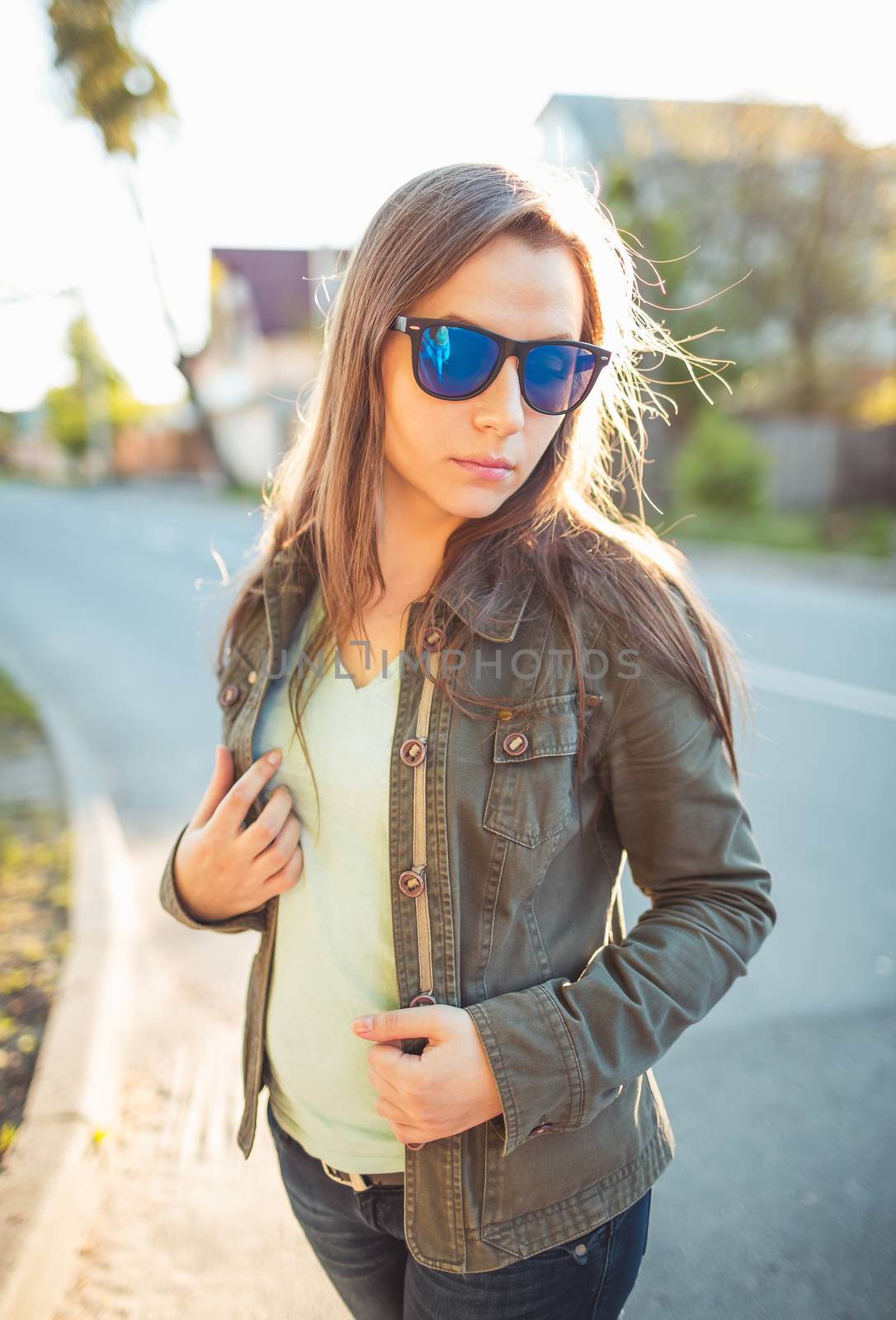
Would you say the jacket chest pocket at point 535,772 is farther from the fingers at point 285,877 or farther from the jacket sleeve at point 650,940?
the fingers at point 285,877

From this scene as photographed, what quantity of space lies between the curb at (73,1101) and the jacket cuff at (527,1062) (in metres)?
1.53

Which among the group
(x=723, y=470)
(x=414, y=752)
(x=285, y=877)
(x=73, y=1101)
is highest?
(x=414, y=752)

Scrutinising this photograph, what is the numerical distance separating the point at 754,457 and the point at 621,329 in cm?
1448

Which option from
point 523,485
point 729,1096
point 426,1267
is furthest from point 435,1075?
point 729,1096

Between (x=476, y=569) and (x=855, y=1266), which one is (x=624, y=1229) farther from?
(x=855, y=1266)

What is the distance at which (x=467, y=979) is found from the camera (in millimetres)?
1168

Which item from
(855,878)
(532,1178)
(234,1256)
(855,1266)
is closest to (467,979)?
(532,1178)

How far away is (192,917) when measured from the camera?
4.56 feet

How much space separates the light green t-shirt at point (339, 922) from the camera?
1.25 m

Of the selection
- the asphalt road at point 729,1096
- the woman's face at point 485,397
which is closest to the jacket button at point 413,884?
the woman's face at point 485,397

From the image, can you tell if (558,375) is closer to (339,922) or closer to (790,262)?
(339,922)

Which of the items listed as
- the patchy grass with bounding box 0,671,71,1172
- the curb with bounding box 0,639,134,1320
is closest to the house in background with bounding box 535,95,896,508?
the patchy grass with bounding box 0,671,71,1172

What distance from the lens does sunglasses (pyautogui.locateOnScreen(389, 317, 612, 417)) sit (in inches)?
45.6

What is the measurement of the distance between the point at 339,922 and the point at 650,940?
0.42 m
